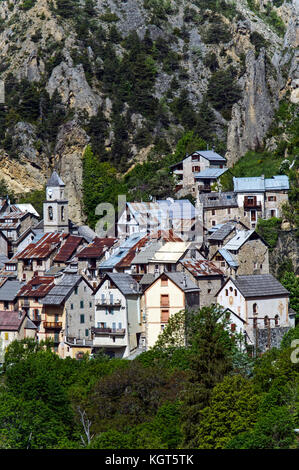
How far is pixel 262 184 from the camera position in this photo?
344 feet

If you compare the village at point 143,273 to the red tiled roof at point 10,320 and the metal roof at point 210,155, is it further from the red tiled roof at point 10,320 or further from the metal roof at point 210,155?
the metal roof at point 210,155

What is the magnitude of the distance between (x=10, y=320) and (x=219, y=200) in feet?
72.8

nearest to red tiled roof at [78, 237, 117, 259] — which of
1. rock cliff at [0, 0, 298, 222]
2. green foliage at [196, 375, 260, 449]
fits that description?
rock cliff at [0, 0, 298, 222]

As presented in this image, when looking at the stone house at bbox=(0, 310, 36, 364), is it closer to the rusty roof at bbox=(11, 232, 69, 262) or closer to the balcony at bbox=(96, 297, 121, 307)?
the balcony at bbox=(96, 297, 121, 307)

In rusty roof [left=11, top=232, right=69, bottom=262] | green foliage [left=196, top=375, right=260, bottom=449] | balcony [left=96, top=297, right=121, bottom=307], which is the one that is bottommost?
green foliage [left=196, top=375, right=260, bottom=449]

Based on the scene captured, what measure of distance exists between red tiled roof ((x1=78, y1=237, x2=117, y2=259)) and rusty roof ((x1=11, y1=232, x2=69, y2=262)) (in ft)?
11.6

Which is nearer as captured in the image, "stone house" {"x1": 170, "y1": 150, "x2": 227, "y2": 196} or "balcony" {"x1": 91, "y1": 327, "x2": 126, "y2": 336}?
"balcony" {"x1": 91, "y1": 327, "x2": 126, "y2": 336}

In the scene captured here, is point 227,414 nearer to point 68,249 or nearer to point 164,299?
point 164,299

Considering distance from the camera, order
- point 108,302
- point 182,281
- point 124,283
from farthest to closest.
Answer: point 108,302 → point 124,283 → point 182,281

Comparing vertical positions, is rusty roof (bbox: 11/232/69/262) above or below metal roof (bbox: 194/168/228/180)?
below

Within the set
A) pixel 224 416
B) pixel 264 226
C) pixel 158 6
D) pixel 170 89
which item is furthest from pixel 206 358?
pixel 158 6

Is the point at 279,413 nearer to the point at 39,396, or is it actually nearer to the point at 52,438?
the point at 52,438

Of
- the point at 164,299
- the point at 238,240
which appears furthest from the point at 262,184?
the point at 164,299

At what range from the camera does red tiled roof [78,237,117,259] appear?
10181 cm
